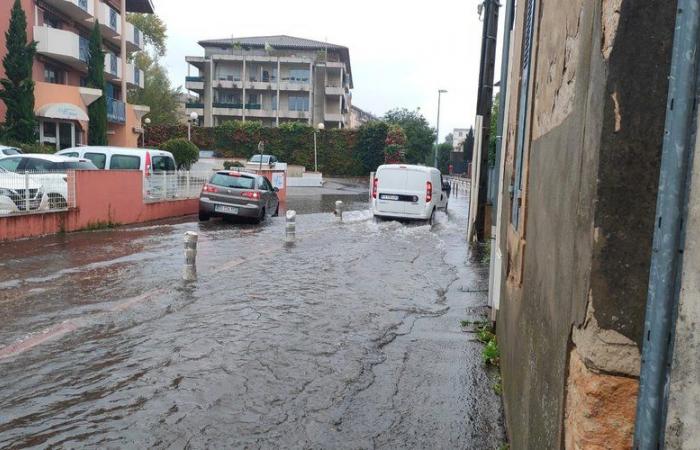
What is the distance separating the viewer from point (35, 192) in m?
13.6

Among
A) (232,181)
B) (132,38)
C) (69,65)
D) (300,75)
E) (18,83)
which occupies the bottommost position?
(232,181)

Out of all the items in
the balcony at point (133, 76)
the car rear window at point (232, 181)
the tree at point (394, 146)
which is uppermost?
the balcony at point (133, 76)

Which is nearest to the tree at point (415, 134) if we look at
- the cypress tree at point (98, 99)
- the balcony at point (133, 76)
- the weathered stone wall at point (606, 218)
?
the balcony at point (133, 76)

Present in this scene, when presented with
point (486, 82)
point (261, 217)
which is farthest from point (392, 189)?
point (486, 82)

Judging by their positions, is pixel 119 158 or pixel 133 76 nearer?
pixel 119 158

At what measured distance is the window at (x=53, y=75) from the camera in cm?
3328

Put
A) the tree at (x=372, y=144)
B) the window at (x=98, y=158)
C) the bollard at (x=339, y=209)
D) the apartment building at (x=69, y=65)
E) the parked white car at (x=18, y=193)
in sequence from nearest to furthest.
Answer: the parked white car at (x=18, y=193), the window at (x=98, y=158), the bollard at (x=339, y=209), the apartment building at (x=69, y=65), the tree at (x=372, y=144)

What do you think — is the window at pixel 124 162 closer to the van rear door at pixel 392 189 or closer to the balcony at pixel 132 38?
the van rear door at pixel 392 189

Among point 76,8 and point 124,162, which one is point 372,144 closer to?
point 76,8

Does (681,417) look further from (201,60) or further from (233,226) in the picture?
(201,60)

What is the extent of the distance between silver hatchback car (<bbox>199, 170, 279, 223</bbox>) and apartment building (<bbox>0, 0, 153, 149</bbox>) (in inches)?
662

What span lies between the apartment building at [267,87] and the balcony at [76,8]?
34786 millimetres

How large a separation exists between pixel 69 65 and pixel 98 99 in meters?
2.98

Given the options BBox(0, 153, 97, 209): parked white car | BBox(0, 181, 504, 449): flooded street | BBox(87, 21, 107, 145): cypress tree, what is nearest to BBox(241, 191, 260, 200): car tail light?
BBox(0, 153, 97, 209): parked white car
